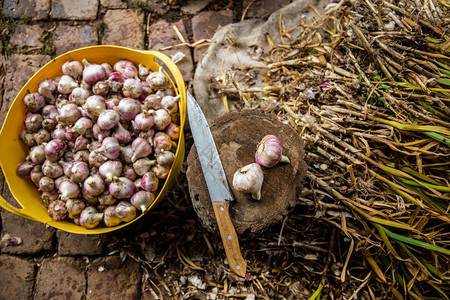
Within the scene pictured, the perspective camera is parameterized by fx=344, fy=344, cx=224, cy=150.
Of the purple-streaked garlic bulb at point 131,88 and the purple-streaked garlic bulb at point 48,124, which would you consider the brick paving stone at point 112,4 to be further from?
the purple-streaked garlic bulb at point 48,124

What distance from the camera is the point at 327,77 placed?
5.67 ft

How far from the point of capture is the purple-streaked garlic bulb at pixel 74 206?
1599 millimetres

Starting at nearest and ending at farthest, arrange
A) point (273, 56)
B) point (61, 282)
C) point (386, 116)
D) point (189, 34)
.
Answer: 1. point (386, 116)
2. point (61, 282)
3. point (273, 56)
4. point (189, 34)

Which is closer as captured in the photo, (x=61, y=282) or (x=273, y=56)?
(x=61, y=282)

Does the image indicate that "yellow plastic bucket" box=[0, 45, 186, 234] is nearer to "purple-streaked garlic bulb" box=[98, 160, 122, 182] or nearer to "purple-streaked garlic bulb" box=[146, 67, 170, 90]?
"purple-streaked garlic bulb" box=[146, 67, 170, 90]

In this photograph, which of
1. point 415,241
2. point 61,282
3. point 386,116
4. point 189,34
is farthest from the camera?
point 189,34

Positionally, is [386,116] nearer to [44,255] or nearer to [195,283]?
[195,283]

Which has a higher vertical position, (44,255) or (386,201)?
(386,201)

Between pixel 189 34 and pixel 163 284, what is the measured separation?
1509 mm

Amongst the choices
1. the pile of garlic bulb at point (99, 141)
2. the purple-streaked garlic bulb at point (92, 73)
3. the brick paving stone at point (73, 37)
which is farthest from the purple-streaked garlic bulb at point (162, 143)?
the brick paving stone at point (73, 37)

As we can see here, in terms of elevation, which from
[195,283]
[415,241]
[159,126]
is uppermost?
[159,126]

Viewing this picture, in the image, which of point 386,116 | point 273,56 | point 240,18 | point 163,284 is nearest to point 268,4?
point 240,18

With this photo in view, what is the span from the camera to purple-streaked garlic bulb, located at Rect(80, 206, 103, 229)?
1596 mm

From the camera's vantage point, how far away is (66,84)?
1.72 meters
